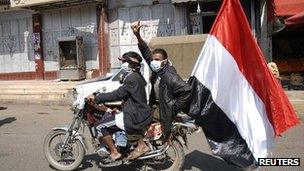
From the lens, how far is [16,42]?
68.4ft

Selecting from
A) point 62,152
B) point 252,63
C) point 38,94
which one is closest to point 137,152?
point 62,152

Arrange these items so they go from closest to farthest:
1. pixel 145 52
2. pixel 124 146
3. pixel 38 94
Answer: pixel 124 146, pixel 145 52, pixel 38 94

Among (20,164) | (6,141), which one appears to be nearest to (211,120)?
(20,164)

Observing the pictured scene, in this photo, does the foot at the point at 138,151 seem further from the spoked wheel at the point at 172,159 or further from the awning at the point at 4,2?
the awning at the point at 4,2

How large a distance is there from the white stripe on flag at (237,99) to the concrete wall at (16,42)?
15.9 meters

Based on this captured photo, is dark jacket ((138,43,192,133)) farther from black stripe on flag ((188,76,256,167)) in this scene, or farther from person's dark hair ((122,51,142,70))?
person's dark hair ((122,51,142,70))

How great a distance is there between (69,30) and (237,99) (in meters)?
14.5

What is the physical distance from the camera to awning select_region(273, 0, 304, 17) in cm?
1504

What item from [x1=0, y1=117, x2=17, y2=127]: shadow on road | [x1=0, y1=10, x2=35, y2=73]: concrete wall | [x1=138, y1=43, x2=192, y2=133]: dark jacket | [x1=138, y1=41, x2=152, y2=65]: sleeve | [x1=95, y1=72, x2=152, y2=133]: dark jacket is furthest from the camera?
[x1=0, y1=10, x2=35, y2=73]: concrete wall

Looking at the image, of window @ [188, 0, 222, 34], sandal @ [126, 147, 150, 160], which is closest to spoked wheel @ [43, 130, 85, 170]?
sandal @ [126, 147, 150, 160]

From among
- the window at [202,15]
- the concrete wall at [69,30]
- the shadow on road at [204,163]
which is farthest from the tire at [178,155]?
the concrete wall at [69,30]

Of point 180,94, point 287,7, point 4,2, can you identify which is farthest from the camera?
point 4,2

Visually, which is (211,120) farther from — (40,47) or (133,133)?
(40,47)

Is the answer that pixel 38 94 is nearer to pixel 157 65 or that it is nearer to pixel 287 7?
pixel 287 7
